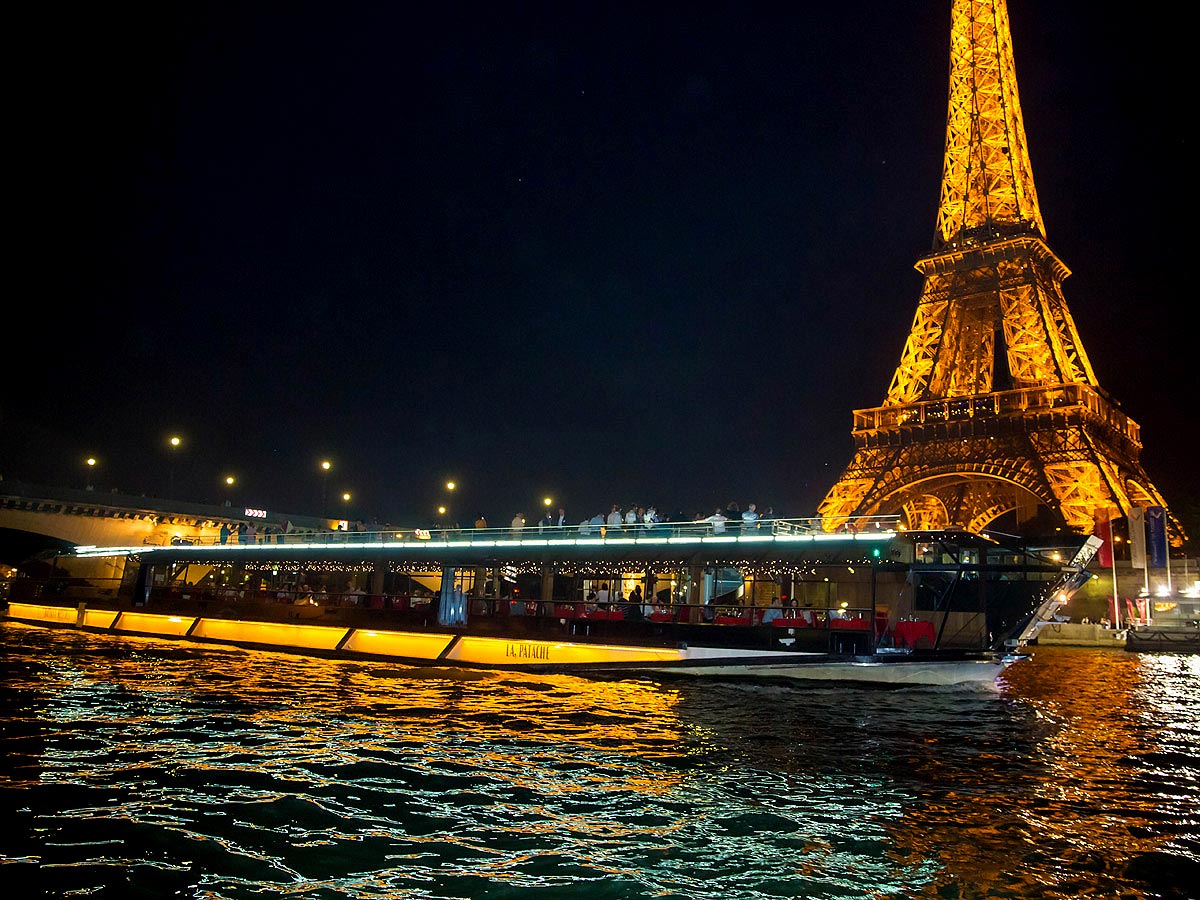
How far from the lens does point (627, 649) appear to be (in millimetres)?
21547

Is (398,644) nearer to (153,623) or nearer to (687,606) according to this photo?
(687,606)

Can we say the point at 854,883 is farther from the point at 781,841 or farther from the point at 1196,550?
the point at 1196,550

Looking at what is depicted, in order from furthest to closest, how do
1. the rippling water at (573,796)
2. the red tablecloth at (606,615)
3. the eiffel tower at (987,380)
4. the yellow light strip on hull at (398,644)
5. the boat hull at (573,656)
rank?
the eiffel tower at (987,380), the yellow light strip on hull at (398,644), the red tablecloth at (606,615), the boat hull at (573,656), the rippling water at (573,796)

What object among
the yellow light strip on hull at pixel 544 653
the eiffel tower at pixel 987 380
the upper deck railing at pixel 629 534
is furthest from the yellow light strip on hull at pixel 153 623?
the eiffel tower at pixel 987 380

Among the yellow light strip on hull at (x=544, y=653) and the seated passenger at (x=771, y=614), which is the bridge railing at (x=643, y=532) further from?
the yellow light strip on hull at (x=544, y=653)

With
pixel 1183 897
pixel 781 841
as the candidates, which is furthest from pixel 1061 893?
pixel 781 841

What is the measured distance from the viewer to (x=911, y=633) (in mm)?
21094

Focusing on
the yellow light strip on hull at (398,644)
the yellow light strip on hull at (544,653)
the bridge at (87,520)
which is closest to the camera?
the yellow light strip on hull at (544,653)

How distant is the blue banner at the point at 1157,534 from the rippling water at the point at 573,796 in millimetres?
34033

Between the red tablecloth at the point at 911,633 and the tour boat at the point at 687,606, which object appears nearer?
the tour boat at the point at 687,606

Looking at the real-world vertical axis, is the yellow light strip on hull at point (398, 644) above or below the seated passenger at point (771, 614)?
below

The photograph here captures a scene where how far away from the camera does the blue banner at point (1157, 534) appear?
45938 mm

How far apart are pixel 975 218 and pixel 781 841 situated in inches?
2500

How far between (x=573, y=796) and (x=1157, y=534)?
160 ft
